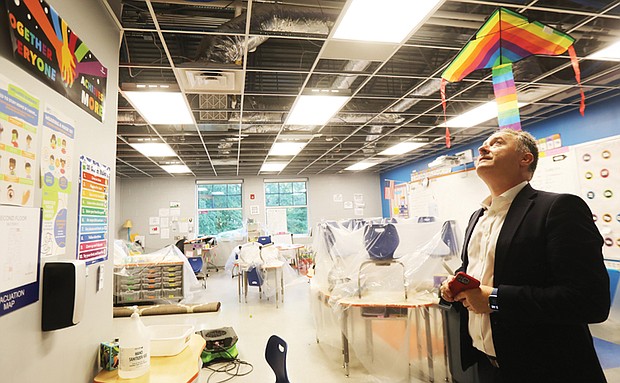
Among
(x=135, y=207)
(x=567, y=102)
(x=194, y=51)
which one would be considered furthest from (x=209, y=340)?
(x=135, y=207)

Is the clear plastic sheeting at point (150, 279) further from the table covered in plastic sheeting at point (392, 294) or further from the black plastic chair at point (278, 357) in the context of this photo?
the black plastic chair at point (278, 357)

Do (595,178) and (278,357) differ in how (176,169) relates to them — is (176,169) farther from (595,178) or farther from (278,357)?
(595,178)

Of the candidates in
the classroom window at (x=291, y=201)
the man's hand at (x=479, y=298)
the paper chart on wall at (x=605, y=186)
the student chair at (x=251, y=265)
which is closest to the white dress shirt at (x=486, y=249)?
the man's hand at (x=479, y=298)

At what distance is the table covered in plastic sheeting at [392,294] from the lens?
274 cm

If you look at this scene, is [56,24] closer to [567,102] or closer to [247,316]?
[247,316]

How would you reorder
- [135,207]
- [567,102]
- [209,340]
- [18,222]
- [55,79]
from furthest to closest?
[135,207]
[567,102]
[209,340]
[55,79]
[18,222]

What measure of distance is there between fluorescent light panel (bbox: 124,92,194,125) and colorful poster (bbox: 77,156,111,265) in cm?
242

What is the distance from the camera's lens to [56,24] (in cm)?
120

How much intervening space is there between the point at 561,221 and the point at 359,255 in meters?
2.15

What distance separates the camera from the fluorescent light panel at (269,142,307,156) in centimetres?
632

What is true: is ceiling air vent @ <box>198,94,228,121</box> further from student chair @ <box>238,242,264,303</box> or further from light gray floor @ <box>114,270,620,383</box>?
light gray floor @ <box>114,270,620,383</box>

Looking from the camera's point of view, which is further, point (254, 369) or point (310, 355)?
point (310, 355)

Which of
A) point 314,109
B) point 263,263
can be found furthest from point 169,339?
point 263,263

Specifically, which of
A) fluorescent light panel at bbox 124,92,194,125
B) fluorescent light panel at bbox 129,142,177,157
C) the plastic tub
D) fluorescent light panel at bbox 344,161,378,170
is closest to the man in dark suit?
the plastic tub
